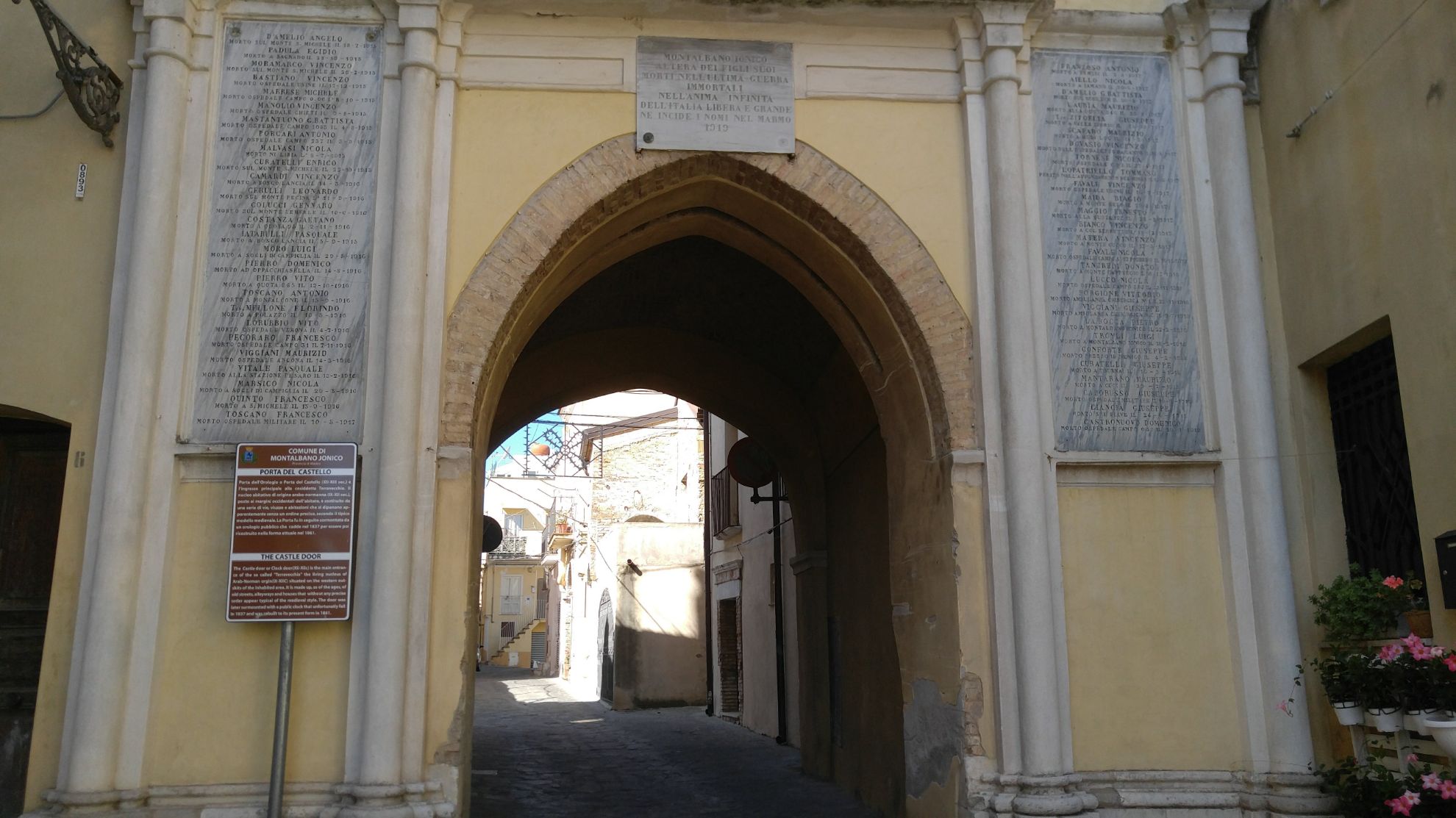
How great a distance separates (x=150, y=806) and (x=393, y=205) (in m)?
3.27

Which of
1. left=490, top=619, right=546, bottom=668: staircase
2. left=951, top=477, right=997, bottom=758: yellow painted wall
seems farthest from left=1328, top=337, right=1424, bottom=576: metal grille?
left=490, top=619, right=546, bottom=668: staircase

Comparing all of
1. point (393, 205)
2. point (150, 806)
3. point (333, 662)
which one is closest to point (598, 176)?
point (393, 205)

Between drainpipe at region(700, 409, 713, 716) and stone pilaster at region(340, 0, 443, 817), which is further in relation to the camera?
drainpipe at region(700, 409, 713, 716)

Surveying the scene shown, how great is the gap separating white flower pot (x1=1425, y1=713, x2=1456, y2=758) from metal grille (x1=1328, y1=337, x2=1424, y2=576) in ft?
2.97

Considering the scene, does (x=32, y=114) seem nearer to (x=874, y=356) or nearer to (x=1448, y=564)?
(x=874, y=356)

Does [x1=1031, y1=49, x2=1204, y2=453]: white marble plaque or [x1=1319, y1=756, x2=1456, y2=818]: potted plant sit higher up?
[x1=1031, y1=49, x2=1204, y2=453]: white marble plaque

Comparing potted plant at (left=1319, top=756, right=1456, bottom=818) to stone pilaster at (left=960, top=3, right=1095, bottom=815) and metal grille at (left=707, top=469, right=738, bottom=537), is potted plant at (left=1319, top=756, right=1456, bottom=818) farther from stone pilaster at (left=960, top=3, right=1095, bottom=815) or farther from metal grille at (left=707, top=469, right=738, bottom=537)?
metal grille at (left=707, top=469, right=738, bottom=537)

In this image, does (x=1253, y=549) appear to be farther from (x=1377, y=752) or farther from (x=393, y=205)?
(x=393, y=205)

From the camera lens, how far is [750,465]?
13.2 meters

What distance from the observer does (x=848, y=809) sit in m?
9.34

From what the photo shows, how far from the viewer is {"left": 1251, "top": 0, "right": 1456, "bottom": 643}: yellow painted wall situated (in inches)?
214

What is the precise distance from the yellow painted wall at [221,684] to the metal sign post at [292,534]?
11 centimetres

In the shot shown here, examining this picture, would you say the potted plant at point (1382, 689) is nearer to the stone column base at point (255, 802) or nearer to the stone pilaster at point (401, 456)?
the stone column base at point (255, 802)

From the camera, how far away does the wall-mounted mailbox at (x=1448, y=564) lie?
5203mm
